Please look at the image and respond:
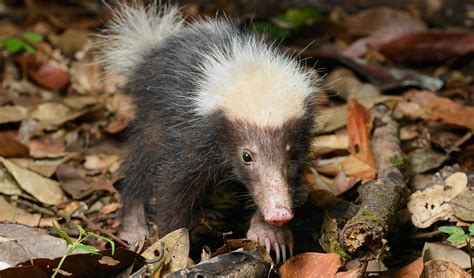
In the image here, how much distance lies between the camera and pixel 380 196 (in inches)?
164

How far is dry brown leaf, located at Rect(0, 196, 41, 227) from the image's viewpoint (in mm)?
4660

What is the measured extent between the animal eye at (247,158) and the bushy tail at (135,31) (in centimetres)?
138

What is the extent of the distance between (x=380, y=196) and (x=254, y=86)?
3.21 ft

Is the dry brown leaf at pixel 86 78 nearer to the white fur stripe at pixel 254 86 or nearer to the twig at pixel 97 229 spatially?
the twig at pixel 97 229

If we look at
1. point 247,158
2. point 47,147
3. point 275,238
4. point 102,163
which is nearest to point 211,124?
point 247,158

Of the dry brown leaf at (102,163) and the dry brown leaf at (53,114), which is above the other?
the dry brown leaf at (53,114)

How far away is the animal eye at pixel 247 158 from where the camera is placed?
4160 millimetres

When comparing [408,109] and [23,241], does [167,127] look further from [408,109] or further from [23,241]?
[408,109]

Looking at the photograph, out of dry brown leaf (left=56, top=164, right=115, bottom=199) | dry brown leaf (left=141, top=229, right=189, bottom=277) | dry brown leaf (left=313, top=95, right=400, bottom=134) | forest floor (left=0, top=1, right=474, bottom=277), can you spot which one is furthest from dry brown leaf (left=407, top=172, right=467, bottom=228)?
dry brown leaf (left=56, top=164, right=115, bottom=199)

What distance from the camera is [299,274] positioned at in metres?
3.82

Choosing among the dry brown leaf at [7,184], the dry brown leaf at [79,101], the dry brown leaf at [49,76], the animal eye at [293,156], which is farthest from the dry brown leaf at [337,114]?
the dry brown leaf at [49,76]

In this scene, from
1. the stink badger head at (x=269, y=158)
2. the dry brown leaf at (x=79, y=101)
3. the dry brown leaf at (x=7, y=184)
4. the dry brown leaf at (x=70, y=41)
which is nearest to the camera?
the stink badger head at (x=269, y=158)

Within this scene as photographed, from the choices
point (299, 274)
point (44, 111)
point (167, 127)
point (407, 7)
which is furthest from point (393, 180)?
point (407, 7)

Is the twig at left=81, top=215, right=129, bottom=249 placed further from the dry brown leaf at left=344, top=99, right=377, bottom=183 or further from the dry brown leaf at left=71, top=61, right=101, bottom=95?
the dry brown leaf at left=71, top=61, right=101, bottom=95
